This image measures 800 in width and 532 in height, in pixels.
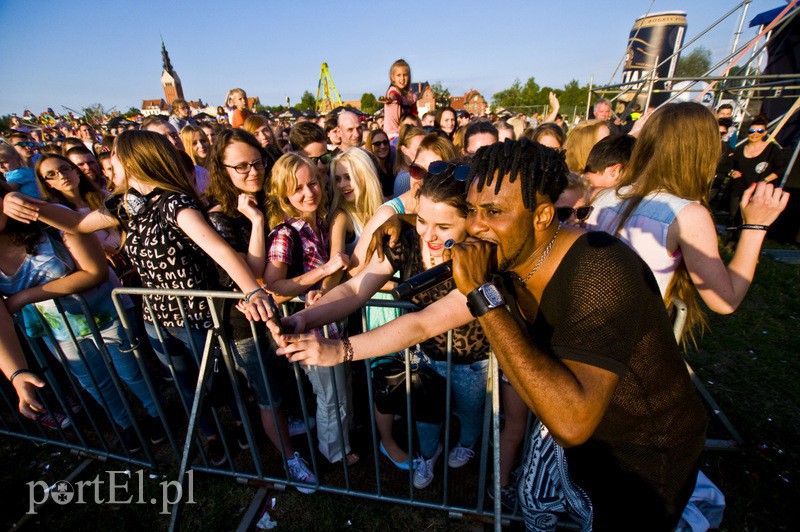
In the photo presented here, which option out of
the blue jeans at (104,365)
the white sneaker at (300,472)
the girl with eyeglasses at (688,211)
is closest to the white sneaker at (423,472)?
the white sneaker at (300,472)

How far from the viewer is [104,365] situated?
3.15 m

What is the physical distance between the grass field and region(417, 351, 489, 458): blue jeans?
545mm

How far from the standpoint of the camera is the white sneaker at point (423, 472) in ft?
9.32

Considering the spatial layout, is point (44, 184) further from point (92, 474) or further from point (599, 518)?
point (599, 518)

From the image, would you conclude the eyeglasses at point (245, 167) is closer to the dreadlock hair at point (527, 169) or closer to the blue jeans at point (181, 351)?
the blue jeans at point (181, 351)

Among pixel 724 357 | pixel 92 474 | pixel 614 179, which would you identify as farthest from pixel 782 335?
pixel 92 474

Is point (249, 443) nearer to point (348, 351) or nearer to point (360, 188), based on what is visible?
point (348, 351)

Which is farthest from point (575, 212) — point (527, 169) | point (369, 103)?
point (369, 103)

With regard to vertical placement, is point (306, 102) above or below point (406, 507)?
above

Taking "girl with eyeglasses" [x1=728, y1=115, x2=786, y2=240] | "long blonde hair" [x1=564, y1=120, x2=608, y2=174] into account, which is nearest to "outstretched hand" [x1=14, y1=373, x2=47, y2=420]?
"long blonde hair" [x1=564, y1=120, x2=608, y2=174]

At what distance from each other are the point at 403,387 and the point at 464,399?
0.49m

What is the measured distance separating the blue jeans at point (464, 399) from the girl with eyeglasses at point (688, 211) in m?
1.32

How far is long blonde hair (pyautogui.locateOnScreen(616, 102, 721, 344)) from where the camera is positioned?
2115mm

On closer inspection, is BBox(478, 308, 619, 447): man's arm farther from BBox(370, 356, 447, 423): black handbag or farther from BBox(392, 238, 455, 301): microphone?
BBox(370, 356, 447, 423): black handbag
